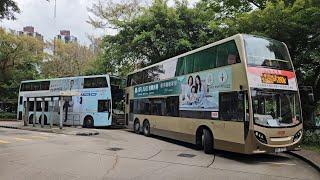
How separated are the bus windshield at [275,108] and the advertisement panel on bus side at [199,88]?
4.09 feet

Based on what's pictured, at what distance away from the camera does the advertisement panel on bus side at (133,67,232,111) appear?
44.7ft

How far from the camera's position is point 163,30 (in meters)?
25.8

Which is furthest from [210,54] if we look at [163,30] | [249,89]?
Result: [163,30]

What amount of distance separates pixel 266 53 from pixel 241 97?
1.78 m

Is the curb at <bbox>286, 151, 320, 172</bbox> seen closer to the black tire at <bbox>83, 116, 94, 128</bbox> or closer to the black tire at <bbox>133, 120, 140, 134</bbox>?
the black tire at <bbox>133, 120, 140, 134</bbox>

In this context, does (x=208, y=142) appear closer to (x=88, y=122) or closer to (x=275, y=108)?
(x=275, y=108)

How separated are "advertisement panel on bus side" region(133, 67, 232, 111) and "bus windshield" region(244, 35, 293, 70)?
37.3 inches

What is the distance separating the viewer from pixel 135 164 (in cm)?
1177

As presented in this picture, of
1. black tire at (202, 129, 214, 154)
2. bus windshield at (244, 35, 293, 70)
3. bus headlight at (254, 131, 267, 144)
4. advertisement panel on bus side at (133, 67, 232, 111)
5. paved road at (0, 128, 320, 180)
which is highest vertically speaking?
bus windshield at (244, 35, 293, 70)

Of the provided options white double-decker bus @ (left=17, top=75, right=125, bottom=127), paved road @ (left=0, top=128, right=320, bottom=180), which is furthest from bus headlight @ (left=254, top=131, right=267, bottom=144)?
white double-decker bus @ (left=17, top=75, right=125, bottom=127)

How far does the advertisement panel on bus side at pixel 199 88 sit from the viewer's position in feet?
44.7

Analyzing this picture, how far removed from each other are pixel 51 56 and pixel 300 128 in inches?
1553

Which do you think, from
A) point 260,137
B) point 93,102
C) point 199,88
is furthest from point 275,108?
point 93,102

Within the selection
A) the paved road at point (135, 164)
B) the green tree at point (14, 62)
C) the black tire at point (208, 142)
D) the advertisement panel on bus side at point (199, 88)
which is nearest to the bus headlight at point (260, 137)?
the paved road at point (135, 164)
